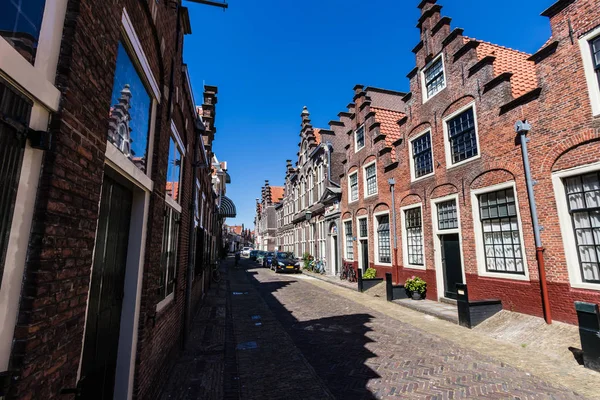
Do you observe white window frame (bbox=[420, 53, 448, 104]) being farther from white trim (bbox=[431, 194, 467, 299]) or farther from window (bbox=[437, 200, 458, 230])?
window (bbox=[437, 200, 458, 230])

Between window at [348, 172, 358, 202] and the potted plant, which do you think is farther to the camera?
window at [348, 172, 358, 202]

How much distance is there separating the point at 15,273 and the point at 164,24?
4238 millimetres

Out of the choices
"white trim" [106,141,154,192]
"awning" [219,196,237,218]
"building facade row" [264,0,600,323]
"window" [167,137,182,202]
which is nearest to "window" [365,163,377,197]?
"building facade row" [264,0,600,323]

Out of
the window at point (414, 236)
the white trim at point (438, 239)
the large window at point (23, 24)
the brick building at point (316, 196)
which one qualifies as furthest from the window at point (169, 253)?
the brick building at point (316, 196)

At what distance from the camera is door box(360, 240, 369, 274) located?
16562mm

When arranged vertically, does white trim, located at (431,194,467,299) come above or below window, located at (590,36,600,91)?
below

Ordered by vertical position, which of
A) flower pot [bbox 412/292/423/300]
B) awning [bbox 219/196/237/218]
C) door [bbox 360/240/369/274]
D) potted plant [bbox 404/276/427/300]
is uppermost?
awning [bbox 219/196/237/218]

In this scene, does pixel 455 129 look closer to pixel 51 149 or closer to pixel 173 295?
pixel 173 295

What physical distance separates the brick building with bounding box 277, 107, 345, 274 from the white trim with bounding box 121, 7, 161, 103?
1614 cm

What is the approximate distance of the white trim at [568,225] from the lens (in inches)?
259

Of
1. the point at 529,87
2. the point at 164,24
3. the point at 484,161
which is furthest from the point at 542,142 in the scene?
the point at 164,24

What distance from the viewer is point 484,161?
29.6 ft

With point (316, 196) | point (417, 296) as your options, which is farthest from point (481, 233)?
point (316, 196)

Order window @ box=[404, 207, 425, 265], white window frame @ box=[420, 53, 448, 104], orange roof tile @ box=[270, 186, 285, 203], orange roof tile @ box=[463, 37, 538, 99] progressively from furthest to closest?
orange roof tile @ box=[270, 186, 285, 203]
window @ box=[404, 207, 425, 265]
white window frame @ box=[420, 53, 448, 104]
orange roof tile @ box=[463, 37, 538, 99]
